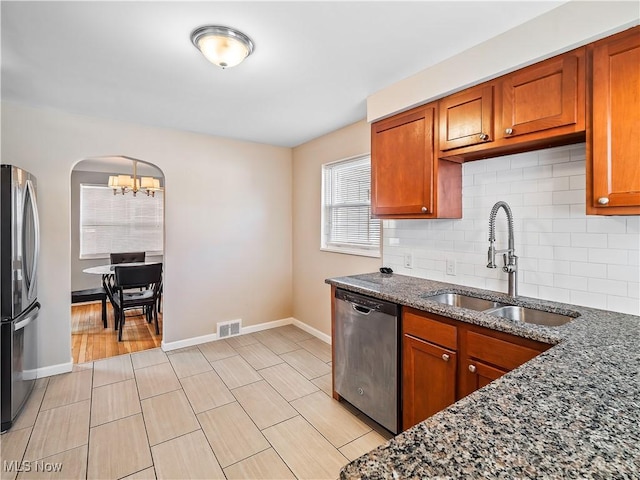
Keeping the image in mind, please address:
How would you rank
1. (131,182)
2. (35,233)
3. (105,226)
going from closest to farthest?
(35,233) → (131,182) → (105,226)

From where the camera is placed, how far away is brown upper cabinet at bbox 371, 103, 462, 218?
7.27 feet

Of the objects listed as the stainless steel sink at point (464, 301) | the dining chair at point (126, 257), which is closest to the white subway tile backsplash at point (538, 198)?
the stainless steel sink at point (464, 301)

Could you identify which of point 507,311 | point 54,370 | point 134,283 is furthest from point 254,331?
point 507,311

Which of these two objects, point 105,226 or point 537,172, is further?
point 105,226

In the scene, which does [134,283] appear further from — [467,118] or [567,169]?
[567,169]

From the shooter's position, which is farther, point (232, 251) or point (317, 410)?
point (232, 251)

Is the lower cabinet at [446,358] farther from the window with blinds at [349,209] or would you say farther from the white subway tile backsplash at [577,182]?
the window with blinds at [349,209]

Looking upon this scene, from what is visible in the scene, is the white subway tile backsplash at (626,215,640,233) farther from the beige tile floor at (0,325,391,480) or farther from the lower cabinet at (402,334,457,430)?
the beige tile floor at (0,325,391,480)

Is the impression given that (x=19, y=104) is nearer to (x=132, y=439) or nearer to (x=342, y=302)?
(x=132, y=439)

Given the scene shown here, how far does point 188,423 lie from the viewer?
7.43 feet

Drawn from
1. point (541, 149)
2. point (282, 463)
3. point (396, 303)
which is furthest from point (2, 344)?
point (541, 149)

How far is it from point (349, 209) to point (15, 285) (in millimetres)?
2864

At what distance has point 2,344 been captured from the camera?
215 centimetres

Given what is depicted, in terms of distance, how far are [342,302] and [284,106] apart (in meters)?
1.79
